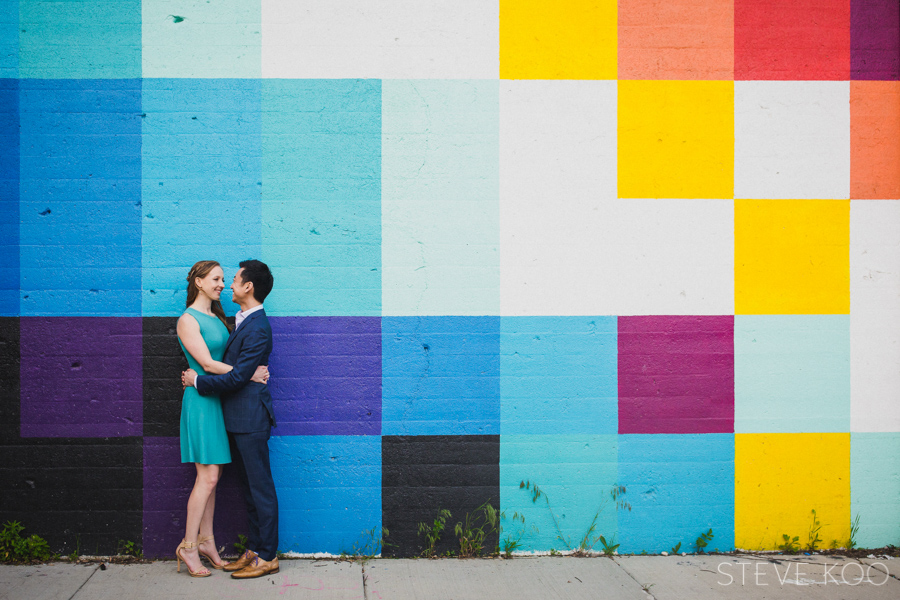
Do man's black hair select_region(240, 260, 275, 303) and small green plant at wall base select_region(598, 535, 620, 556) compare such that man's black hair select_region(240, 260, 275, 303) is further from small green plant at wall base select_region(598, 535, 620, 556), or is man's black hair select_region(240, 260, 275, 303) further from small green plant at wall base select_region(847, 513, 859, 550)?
small green plant at wall base select_region(847, 513, 859, 550)

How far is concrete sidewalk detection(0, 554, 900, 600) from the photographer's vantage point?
4.21 metres

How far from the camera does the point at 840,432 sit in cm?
503

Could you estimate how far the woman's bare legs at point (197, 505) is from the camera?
4.39m

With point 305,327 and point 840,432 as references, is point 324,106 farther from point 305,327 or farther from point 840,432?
point 840,432

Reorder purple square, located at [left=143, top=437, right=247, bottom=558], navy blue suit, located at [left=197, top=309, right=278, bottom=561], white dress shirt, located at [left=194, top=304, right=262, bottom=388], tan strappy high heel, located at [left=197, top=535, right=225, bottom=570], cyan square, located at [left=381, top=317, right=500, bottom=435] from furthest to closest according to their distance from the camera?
cyan square, located at [left=381, top=317, right=500, bottom=435] → purple square, located at [left=143, top=437, right=247, bottom=558] → tan strappy high heel, located at [left=197, top=535, right=225, bottom=570] → white dress shirt, located at [left=194, top=304, right=262, bottom=388] → navy blue suit, located at [left=197, top=309, right=278, bottom=561]

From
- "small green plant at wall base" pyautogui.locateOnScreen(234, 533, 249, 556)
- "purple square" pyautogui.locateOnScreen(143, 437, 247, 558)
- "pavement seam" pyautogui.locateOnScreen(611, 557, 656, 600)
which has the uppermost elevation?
"purple square" pyautogui.locateOnScreen(143, 437, 247, 558)

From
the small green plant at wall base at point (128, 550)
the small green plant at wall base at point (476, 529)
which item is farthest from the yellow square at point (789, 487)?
the small green plant at wall base at point (128, 550)

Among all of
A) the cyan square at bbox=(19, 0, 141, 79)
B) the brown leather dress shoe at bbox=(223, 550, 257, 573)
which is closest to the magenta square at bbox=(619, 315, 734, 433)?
the brown leather dress shoe at bbox=(223, 550, 257, 573)

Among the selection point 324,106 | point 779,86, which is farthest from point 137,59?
point 779,86

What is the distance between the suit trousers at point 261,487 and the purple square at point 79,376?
3.53 ft

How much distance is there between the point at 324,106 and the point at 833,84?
168 inches

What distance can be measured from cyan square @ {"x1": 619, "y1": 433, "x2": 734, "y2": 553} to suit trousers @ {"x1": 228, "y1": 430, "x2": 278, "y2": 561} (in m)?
2.76

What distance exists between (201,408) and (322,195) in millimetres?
1885

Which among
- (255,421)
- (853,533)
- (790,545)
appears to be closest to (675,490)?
(790,545)
